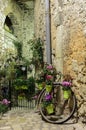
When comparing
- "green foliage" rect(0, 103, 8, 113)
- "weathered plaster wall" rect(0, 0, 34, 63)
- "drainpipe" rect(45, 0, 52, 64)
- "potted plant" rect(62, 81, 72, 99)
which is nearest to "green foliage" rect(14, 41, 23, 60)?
"weathered plaster wall" rect(0, 0, 34, 63)

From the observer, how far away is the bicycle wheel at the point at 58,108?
4684 millimetres

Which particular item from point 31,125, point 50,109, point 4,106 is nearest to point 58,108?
point 50,109

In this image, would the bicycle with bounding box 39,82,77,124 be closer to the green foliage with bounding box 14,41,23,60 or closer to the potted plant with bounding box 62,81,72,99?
the potted plant with bounding box 62,81,72,99

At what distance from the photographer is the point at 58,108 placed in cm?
514

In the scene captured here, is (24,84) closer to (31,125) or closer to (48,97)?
(48,97)

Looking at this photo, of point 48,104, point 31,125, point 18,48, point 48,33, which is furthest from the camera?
point 18,48

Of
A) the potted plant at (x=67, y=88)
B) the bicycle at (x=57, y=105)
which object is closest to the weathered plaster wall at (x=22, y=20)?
the bicycle at (x=57, y=105)

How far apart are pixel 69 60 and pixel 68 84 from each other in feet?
1.84

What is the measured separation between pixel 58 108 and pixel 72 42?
58.7 inches

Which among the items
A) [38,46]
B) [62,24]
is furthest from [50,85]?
[38,46]

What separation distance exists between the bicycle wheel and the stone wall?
259mm

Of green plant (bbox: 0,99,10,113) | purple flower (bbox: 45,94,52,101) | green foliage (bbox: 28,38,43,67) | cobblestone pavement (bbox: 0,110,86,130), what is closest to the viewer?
cobblestone pavement (bbox: 0,110,86,130)

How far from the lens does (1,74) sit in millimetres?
8055

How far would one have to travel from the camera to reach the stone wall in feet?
14.5
